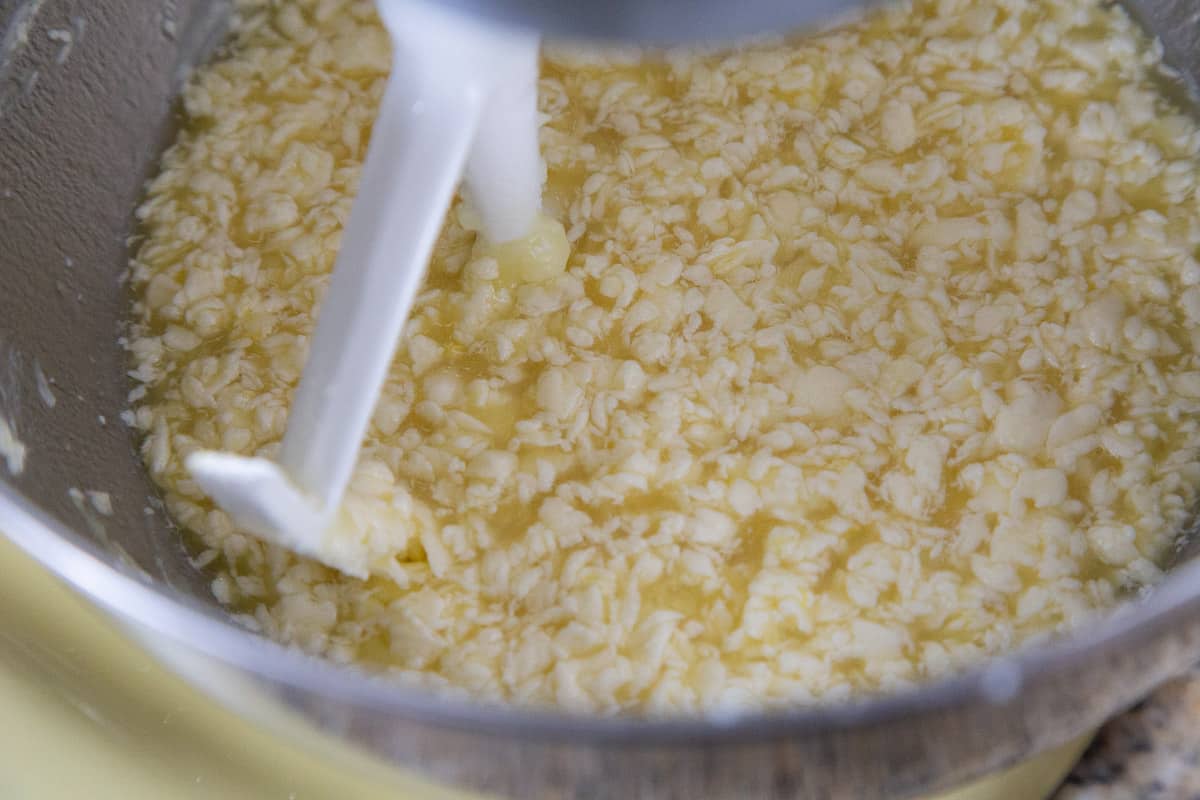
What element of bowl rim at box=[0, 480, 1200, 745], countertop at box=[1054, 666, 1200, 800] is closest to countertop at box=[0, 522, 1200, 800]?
countertop at box=[1054, 666, 1200, 800]

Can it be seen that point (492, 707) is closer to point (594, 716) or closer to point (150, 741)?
point (594, 716)

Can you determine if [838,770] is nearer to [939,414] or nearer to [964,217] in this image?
[939,414]

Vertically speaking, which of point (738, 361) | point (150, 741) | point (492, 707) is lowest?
point (150, 741)

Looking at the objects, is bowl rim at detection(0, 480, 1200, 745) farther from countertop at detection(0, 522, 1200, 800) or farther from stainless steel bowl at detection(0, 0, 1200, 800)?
countertop at detection(0, 522, 1200, 800)

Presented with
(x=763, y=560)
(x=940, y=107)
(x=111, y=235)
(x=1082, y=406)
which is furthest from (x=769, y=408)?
(x=111, y=235)

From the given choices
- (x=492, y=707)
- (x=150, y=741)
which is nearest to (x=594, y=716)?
(x=492, y=707)
